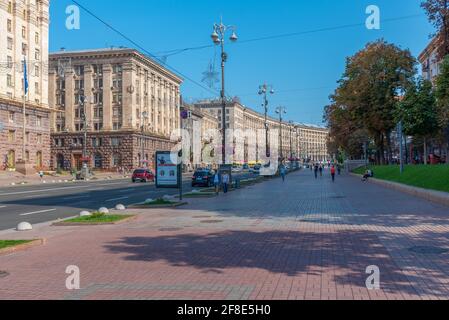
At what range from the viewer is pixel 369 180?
136 ft

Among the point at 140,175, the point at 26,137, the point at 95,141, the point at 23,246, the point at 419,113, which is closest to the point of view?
the point at 23,246

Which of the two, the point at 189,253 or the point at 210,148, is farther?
the point at 210,148

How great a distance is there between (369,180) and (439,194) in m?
22.6

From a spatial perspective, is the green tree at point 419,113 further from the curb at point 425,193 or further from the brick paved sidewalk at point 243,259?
the brick paved sidewalk at point 243,259

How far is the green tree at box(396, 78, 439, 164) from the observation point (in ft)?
133

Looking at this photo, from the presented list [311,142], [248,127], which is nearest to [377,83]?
[248,127]

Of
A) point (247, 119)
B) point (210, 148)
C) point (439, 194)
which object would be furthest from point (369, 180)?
point (247, 119)

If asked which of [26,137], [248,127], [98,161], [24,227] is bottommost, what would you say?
[24,227]

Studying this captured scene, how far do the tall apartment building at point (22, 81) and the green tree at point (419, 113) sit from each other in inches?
1764

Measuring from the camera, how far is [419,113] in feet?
133

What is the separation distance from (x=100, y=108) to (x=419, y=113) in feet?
206

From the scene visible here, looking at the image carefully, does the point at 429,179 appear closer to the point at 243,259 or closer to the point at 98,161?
the point at 243,259

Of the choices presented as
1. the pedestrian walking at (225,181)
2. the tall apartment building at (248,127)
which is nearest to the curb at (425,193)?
the pedestrian walking at (225,181)

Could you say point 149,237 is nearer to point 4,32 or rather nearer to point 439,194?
point 439,194
